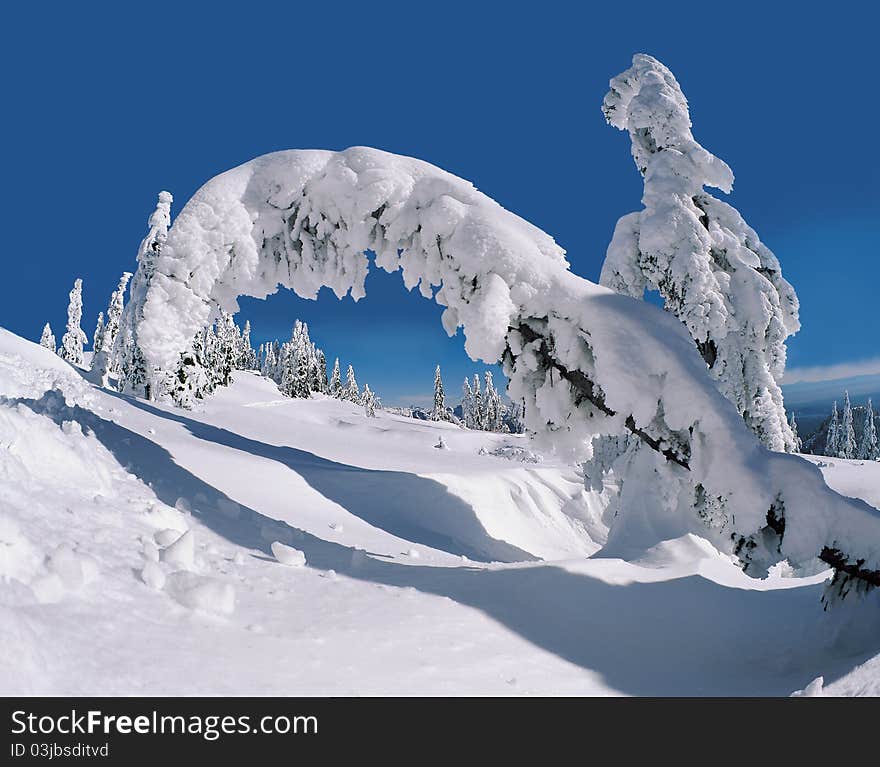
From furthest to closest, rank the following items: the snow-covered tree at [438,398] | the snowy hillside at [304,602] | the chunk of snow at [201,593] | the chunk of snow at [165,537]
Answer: the snow-covered tree at [438,398]
the chunk of snow at [165,537]
the chunk of snow at [201,593]
the snowy hillside at [304,602]

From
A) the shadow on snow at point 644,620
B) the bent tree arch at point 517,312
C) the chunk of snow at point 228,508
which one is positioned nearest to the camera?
the shadow on snow at point 644,620

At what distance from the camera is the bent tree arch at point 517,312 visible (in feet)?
16.7

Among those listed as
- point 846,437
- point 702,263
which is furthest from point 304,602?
point 846,437

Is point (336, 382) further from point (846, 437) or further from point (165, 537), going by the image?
point (165, 537)

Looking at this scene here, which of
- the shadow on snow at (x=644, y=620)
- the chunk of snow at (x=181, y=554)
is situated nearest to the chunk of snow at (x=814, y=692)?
the shadow on snow at (x=644, y=620)

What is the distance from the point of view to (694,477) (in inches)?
222

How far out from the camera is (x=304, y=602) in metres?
4.26

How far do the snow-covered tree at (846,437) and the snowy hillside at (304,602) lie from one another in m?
67.3

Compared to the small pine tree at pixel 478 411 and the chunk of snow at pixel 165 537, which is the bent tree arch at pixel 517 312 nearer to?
the chunk of snow at pixel 165 537

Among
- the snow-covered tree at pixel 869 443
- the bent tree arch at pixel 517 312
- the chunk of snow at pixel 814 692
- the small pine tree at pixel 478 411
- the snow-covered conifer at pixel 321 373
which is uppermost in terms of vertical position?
the snow-covered conifer at pixel 321 373

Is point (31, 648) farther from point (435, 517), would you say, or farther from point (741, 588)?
point (435, 517)

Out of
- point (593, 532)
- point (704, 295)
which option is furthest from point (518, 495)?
point (704, 295)

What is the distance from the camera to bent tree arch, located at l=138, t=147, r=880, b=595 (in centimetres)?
510

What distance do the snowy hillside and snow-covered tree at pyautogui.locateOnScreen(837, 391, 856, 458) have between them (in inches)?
2651
